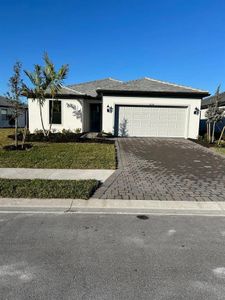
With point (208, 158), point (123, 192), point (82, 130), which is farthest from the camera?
point (82, 130)

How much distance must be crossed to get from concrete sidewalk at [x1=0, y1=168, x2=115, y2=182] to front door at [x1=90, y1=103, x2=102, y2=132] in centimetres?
1441

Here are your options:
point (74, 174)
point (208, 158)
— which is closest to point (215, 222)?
point (74, 174)

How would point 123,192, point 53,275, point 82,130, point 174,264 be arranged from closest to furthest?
point 53,275 → point 174,264 → point 123,192 → point 82,130

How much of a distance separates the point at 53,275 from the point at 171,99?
1728cm

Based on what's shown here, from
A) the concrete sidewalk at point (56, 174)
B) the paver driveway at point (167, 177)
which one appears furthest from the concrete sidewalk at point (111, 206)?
the concrete sidewalk at point (56, 174)

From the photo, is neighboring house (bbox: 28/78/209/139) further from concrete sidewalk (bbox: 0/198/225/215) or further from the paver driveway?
concrete sidewalk (bbox: 0/198/225/215)

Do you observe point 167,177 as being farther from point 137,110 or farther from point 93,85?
point 93,85

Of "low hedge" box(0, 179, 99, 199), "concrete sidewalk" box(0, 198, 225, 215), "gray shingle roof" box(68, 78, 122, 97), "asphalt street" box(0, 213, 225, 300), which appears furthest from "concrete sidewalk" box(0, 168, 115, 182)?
"gray shingle roof" box(68, 78, 122, 97)

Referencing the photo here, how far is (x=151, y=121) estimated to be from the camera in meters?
19.1

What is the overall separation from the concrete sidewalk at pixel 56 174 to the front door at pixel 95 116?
1441 cm

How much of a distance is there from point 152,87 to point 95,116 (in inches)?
247

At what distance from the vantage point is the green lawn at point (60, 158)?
30.8 ft

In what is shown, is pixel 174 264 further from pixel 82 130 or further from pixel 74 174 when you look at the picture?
pixel 82 130

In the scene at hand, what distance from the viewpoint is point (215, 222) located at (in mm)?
4812
